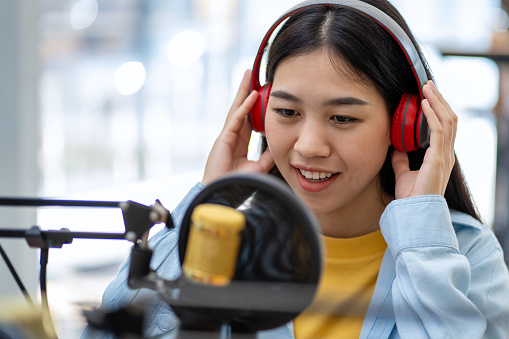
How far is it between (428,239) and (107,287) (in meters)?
0.49

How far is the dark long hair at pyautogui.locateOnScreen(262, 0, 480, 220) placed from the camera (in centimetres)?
100

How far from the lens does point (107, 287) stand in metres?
0.87

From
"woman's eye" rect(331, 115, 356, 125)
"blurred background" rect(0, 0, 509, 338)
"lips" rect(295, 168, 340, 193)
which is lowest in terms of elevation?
"blurred background" rect(0, 0, 509, 338)

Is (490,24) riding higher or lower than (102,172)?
higher

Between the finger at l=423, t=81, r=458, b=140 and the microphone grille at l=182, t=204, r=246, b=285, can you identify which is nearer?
the microphone grille at l=182, t=204, r=246, b=285

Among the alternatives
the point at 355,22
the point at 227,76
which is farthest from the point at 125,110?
the point at 355,22

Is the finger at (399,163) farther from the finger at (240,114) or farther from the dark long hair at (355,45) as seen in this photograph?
the finger at (240,114)

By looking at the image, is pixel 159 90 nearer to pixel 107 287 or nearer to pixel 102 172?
pixel 102 172

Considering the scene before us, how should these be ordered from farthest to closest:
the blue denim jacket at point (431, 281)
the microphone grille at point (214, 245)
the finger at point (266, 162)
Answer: the finger at point (266, 162) < the blue denim jacket at point (431, 281) < the microphone grille at point (214, 245)

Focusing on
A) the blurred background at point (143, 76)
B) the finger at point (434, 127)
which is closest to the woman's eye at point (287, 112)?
the finger at point (434, 127)

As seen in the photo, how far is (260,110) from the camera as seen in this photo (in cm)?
114

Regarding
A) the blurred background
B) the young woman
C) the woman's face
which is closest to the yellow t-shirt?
the young woman

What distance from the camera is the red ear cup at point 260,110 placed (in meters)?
1.09

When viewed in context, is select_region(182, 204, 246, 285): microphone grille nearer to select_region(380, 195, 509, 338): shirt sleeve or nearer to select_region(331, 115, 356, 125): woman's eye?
select_region(380, 195, 509, 338): shirt sleeve
